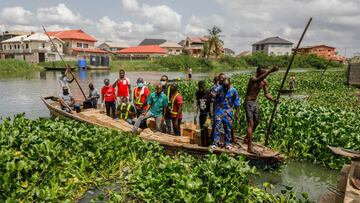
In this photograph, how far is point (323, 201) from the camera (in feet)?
14.0

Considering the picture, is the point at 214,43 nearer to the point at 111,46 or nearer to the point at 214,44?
the point at 214,44

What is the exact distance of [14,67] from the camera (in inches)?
1672

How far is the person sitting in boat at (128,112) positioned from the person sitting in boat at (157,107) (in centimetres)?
134

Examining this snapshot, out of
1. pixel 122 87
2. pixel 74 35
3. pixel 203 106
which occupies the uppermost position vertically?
pixel 74 35

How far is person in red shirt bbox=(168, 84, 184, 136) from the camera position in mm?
7969

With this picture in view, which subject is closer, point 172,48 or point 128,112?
point 128,112

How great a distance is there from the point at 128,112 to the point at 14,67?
39522mm

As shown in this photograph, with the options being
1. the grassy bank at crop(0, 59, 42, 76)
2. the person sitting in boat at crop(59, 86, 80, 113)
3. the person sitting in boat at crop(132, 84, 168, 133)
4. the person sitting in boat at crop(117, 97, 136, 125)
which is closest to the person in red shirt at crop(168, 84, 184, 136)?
the person sitting in boat at crop(132, 84, 168, 133)

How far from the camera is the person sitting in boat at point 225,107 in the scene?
22.2 feet

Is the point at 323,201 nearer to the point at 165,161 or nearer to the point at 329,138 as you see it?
the point at 165,161

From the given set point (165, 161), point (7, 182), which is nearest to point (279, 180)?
point (165, 161)

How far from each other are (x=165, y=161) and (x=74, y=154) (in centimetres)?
206

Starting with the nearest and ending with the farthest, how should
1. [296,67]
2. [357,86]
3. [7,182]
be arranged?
[7,182]
[357,86]
[296,67]

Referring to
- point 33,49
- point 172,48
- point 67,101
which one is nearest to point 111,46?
point 172,48
